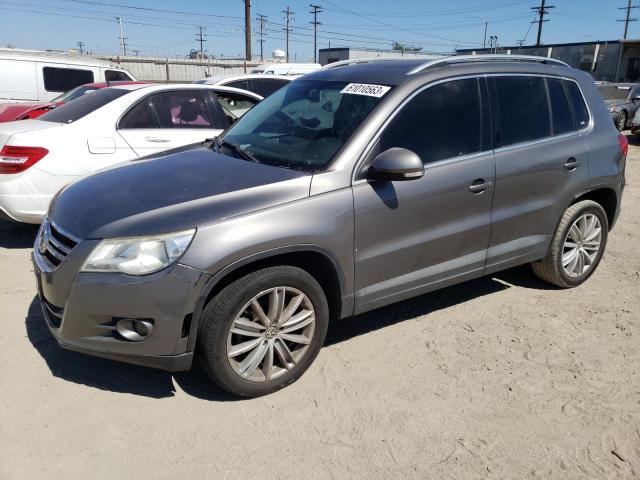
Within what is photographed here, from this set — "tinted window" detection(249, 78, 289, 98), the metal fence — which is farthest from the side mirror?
the metal fence

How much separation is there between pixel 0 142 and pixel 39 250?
8.52 feet

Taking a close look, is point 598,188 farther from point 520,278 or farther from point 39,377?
point 39,377

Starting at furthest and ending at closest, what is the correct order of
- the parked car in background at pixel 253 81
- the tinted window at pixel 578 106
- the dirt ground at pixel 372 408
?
the parked car in background at pixel 253 81 → the tinted window at pixel 578 106 → the dirt ground at pixel 372 408

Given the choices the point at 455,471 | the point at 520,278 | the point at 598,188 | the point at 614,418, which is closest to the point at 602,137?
the point at 598,188

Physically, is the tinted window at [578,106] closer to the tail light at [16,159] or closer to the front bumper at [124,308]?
the front bumper at [124,308]

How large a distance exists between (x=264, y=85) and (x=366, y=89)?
732 cm

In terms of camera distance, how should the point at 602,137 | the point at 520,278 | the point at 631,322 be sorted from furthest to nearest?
the point at 520,278 < the point at 602,137 < the point at 631,322

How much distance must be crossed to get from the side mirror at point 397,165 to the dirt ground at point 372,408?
1205 mm

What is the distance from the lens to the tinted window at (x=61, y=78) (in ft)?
42.1

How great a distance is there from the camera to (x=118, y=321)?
275 centimetres

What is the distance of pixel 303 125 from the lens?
3.67 m

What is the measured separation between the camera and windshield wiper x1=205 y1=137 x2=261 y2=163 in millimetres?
3537

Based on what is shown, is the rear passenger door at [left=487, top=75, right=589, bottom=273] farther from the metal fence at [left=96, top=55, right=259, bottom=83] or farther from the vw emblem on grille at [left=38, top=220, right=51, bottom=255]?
the metal fence at [left=96, top=55, right=259, bottom=83]

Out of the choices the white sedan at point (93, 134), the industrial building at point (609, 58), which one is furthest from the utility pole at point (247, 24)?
the white sedan at point (93, 134)
